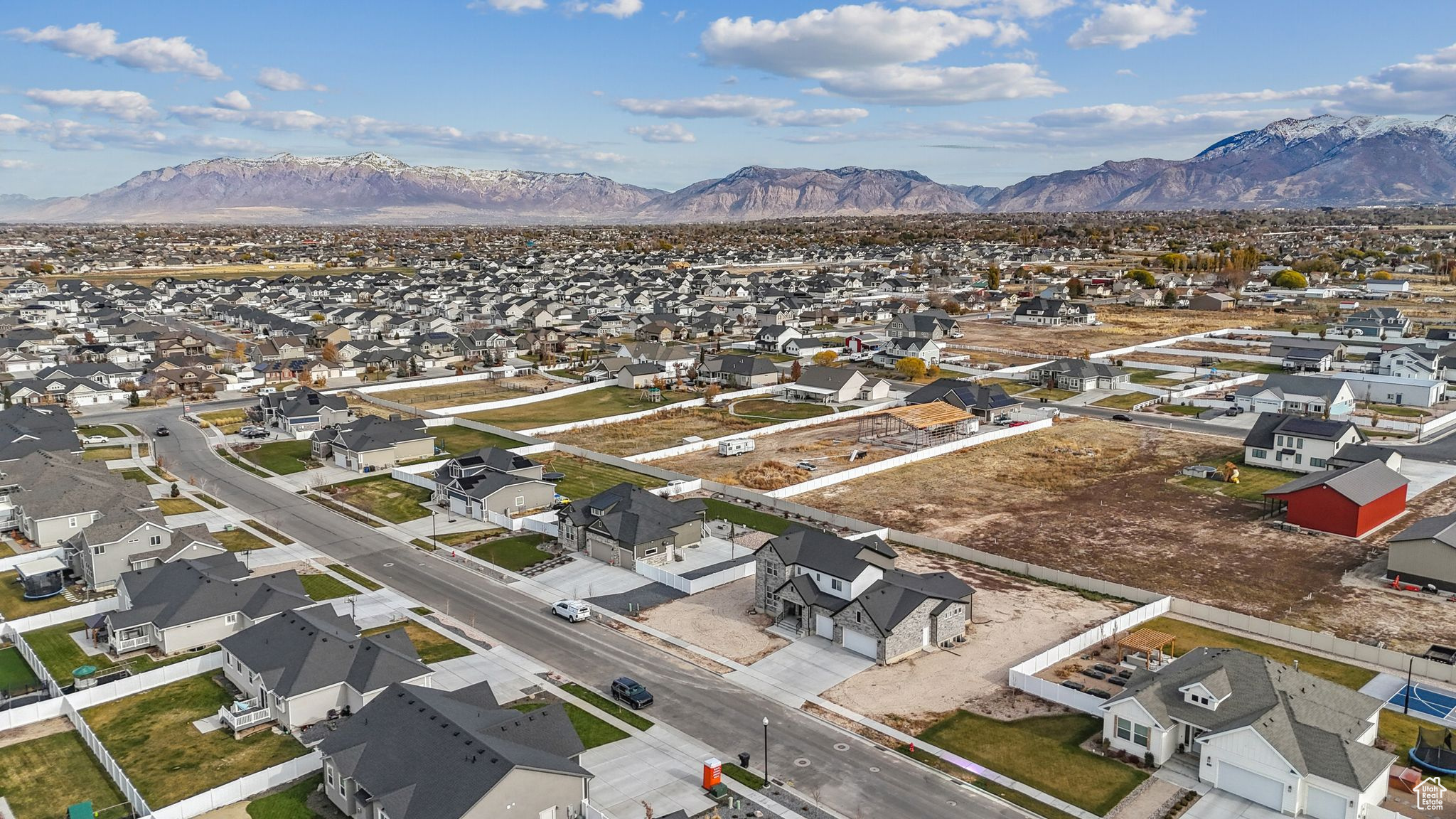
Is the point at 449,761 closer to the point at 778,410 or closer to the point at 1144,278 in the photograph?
the point at 778,410

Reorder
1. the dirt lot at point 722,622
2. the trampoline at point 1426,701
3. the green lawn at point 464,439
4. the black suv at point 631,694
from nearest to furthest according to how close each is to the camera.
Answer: the trampoline at point 1426,701 → the black suv at point 631,694 → the dirt lot at point 722,622 → the green lawn at point 464,439

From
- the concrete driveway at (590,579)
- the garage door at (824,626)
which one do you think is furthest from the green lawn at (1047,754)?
the concrete driveway at (590,579)

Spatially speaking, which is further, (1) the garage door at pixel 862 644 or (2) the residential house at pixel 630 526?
(2) the residential house at pixel 630 526

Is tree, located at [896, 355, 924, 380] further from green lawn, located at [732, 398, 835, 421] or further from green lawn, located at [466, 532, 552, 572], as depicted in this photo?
green lawn, located at [466, 532, 552, 572]

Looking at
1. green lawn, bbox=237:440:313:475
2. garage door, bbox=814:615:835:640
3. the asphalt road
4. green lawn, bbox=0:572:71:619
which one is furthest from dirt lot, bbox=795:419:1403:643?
green lawn, bbox=0:572:71:619

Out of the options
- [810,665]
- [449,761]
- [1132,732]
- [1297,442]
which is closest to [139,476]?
[449,761]

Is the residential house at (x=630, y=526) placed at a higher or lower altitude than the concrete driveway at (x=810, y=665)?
higher

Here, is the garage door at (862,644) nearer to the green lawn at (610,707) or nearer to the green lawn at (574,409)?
the green lawn at (610,707)

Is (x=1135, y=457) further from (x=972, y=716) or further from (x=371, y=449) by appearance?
(x=371, y=449)
